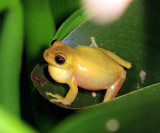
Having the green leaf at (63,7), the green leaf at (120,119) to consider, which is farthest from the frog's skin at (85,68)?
the green leaf at (120,119)

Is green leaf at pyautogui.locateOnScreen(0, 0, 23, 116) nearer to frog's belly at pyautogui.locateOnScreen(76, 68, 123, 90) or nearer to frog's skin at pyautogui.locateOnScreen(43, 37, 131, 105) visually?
frog's skin at pyautogui.locateOnScreen(43, 37, 131, 105)

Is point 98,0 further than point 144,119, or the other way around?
point 98,0

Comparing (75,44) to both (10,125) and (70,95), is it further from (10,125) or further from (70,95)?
(10,125)

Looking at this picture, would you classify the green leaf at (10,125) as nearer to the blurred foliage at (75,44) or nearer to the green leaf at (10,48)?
the blurred foliage at (75,44)

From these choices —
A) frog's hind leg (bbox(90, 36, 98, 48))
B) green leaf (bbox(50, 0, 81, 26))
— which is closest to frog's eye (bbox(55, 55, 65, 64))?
frog's hind leg (bbox(90, 36, 98, 48))

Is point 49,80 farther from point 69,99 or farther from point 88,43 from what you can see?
point 88,43

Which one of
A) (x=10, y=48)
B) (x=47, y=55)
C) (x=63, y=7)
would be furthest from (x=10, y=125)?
(x=63, y=7)

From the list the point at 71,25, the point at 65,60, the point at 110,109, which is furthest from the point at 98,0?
the point at 110,109
